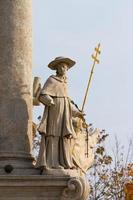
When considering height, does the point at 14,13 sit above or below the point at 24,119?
above

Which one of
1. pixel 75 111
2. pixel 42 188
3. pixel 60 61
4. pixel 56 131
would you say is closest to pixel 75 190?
pixel 42 188

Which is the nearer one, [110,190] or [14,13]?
[14,13]

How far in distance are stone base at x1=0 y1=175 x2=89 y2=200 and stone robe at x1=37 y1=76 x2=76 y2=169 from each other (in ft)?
0.98

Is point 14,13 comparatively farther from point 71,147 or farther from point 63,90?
point 71,147

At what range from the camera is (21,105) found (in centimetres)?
1202

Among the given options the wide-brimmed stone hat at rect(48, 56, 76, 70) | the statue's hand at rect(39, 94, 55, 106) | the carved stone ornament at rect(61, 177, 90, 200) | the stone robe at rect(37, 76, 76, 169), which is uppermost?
the wide-brimmed stone hat at rect(48, 56, 76, 70)

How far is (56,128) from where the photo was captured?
38.0ft

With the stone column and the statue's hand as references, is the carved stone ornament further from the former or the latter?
the statue's hand

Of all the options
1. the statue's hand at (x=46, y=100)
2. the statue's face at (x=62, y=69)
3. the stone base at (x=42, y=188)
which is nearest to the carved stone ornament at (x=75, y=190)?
the stone base at (x=42, y=188)

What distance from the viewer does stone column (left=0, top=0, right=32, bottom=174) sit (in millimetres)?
11844

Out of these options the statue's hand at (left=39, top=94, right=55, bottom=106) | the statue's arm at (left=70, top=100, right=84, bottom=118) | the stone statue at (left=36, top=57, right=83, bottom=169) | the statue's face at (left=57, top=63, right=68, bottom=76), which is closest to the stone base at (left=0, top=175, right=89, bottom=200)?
the stone statue at (left=36, top=57, right=83, bottom=169)

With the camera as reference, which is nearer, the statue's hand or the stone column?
the statue's hand

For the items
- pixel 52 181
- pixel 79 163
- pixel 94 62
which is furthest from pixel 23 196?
pixel 94 62

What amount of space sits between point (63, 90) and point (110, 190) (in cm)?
1436
